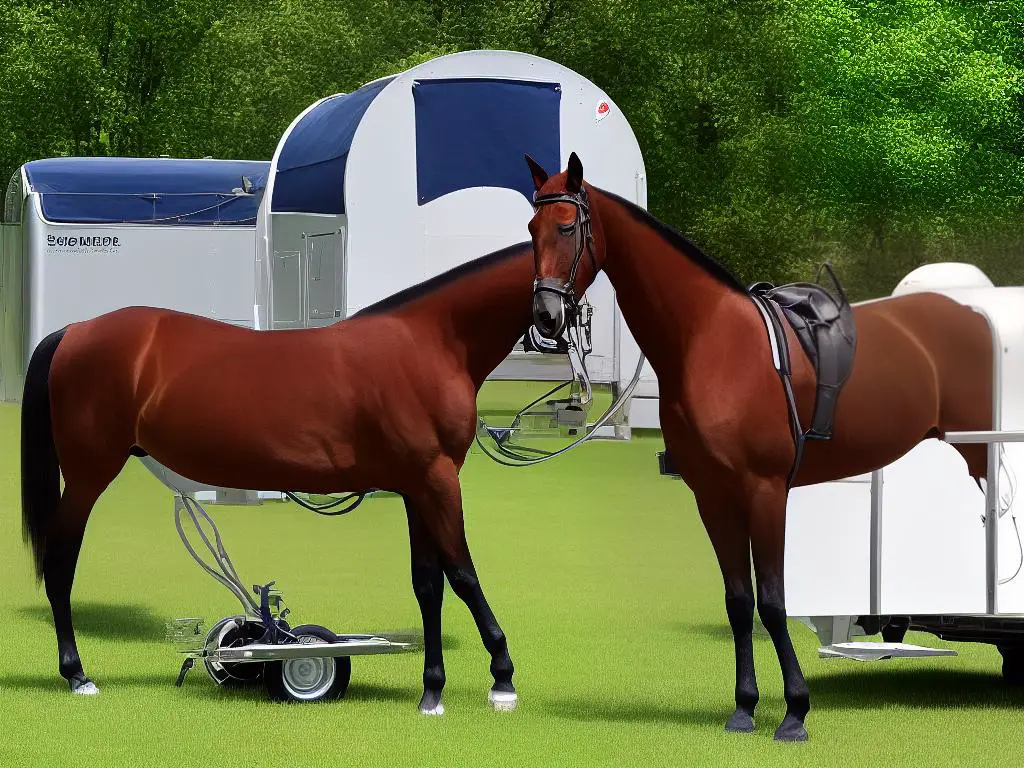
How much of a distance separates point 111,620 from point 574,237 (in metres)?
4.26

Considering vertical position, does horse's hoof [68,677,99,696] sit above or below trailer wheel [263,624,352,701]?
below

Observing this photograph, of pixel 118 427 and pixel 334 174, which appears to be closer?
pixel 118 427

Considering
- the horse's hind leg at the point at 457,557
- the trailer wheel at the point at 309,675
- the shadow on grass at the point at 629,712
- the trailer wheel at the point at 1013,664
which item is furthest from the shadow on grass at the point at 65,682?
the trailer wheel at the point at 1013,664

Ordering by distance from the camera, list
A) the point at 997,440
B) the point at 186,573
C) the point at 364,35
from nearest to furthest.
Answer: the point at 997,440, the point at 186,573, the point at 364,35

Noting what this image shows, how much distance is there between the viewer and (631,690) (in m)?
7.61

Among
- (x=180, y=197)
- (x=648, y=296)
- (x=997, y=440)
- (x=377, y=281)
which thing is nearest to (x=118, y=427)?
(x=648, y=296)

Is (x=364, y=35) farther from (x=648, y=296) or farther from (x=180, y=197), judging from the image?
(x=648, y=296)

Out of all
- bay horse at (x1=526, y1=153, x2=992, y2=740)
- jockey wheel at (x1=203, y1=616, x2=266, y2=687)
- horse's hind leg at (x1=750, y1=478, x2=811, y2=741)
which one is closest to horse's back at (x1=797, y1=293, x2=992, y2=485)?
bay horse at (x1=526, y1=153, x2=992, y2=740)

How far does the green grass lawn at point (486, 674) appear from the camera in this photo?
6.35m

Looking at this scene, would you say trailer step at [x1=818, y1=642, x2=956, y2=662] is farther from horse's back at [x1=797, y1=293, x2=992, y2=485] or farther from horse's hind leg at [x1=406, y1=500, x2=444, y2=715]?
horse's hind leg at [x1=406, y1=500, x2=444, y2=715]

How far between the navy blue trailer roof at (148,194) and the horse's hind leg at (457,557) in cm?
1160

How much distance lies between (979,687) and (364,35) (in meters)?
30.1

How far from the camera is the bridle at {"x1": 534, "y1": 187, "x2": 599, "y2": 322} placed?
20.8ft

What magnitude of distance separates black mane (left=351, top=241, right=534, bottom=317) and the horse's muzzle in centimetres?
75
